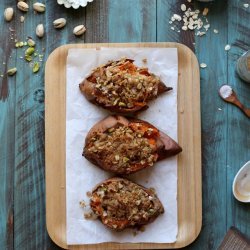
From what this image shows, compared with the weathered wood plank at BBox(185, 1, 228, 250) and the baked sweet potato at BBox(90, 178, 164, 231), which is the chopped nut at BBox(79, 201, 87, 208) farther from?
the weathered wood plank at BBox(185, 1, 228, 250)

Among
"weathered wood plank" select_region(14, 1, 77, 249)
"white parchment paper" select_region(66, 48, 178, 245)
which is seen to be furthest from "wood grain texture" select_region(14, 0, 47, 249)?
"white parchment paper" select_region(66, 48, 178, 245)

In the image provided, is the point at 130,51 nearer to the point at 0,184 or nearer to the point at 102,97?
the point at 102,97

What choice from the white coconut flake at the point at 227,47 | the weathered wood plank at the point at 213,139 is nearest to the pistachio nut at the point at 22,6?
the weathered wood plank at the point at 213,139

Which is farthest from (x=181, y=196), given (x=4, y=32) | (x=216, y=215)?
(x=4, y=32)

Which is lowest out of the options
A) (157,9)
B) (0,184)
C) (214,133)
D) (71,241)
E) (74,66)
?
(71,241)

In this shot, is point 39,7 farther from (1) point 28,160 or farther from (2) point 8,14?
(1) point 28,160

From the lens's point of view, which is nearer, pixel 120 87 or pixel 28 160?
pixel 120 87

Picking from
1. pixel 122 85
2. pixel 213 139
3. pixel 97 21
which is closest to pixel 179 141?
pixel 213 139
